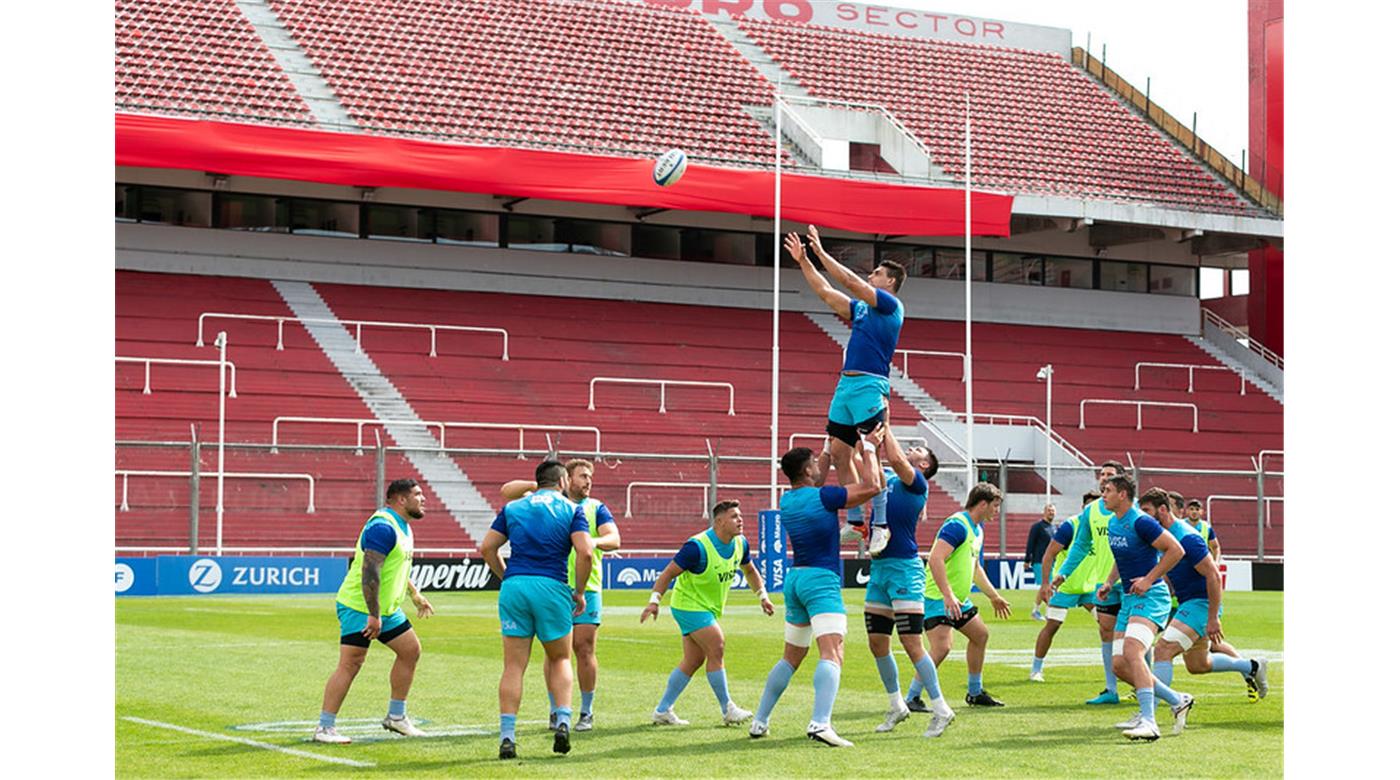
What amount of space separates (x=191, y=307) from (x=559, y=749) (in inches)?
1105

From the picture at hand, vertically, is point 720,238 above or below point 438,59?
below

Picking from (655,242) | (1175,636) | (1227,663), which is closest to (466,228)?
(655,242)

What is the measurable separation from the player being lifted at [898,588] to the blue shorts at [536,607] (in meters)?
2.82

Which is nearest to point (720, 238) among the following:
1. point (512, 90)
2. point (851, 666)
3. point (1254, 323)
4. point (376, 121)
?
point (512, 90)

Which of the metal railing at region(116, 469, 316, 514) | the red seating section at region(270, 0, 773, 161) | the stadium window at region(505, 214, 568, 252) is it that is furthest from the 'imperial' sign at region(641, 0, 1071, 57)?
the metal railing at region(116, 469, 316, 514)

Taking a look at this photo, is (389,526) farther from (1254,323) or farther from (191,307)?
(1254,323)

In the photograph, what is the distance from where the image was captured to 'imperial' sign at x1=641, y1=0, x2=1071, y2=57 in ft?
175

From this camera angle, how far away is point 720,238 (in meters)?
45.2

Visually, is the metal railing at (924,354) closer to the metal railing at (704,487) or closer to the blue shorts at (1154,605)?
the metal railing at (704,487)

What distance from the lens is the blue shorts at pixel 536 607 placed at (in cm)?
1153

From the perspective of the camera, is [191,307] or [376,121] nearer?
[191,307]

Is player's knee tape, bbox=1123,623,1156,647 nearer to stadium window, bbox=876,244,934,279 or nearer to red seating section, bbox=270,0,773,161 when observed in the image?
red seating section, bbox=270,0,773,161

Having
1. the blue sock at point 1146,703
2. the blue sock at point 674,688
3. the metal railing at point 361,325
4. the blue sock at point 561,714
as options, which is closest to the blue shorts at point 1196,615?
the blue sock at point 1146,703

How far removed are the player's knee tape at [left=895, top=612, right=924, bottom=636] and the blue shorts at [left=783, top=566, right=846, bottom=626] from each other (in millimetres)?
1010
